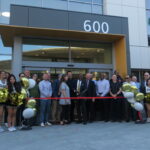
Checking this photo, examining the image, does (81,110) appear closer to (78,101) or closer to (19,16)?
(78,101)

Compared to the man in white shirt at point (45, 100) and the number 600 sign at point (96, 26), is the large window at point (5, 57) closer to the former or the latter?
the number 600 sign at point (96, 26)

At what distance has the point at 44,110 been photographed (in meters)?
7.73

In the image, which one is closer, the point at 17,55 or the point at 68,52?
the point at 17,55

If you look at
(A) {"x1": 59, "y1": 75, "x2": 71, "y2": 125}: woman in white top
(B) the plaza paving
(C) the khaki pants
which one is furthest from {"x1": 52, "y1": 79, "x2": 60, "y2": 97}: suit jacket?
(B) the plaza paving

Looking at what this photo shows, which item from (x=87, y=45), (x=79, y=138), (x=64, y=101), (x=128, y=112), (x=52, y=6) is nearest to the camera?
(x=79, y=138)

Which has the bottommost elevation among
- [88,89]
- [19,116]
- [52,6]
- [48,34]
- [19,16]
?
[19,116]

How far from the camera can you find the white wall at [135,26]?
13.1m

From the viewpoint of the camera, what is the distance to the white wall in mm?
13133

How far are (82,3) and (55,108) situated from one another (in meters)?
7.07

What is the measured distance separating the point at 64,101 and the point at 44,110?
2.38 feet

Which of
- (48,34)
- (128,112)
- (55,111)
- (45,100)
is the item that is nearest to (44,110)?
(45,100)

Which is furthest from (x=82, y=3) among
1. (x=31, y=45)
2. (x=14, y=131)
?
(x=14, y=131)

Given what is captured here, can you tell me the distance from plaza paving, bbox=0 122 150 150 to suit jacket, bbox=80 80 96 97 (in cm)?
134

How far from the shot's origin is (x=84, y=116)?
7996 mm
